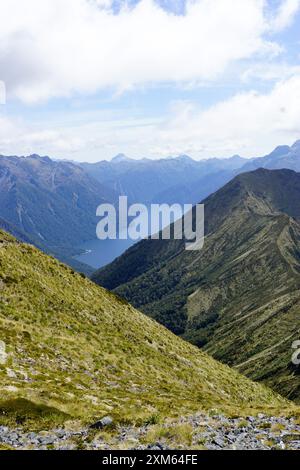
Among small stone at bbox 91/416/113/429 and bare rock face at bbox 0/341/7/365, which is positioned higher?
bare rock face at bbox 0/341/7/365

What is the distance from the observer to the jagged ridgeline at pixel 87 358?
30.0m

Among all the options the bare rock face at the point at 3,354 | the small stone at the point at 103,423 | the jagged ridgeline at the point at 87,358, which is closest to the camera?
the small stone at the point at 103,423

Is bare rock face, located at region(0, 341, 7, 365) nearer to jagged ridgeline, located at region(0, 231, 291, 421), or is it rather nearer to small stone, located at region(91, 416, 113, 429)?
jagged ridgeline, located at region(0, 231, 291, 421)

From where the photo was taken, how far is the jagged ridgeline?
29983 millimetres

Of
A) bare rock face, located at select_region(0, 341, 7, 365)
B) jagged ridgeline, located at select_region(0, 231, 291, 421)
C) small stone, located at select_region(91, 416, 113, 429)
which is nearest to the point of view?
small stone, located at select_region(91, 416, 113, 429)

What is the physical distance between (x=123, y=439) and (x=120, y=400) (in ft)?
36.6

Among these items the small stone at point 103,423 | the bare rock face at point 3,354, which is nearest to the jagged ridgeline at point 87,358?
the bare rock face at point 3,354

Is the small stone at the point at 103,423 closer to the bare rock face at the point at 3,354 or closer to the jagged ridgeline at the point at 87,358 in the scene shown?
the jagged ridgeline at the point at 87,358

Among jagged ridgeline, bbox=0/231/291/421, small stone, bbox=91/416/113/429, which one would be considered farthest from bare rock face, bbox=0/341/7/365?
small stone, bbox=91/416/113/429

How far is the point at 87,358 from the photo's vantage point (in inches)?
1679

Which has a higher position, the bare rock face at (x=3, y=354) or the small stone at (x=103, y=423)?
the bare rock face at (x=3, y=354)

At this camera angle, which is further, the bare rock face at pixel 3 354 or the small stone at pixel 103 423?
the bare rock face at pixel 3 354

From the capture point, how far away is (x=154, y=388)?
4112cm

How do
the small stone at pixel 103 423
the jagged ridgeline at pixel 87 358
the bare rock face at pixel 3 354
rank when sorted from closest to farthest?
the small stone at pixel 103 423
the jagged ridgeline at pixel 87 358
the bare rock face at pixel 3 354
